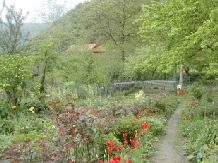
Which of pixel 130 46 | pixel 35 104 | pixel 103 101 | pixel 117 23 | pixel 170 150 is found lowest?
pixel 170 150

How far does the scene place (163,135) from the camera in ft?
35.3

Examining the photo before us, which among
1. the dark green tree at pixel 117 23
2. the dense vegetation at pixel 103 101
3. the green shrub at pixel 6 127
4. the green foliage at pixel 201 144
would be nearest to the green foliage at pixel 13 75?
the dense vegetation at pixel 103 101

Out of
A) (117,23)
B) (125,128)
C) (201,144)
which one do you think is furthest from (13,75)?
(117,23)

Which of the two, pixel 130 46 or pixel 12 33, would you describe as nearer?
pixel 12 33

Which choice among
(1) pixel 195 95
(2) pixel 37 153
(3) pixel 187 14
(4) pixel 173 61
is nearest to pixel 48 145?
(2) pixel 37 153

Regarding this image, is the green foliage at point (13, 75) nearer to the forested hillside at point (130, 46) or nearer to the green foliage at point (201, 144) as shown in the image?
the forested hillside at point (130, 46)

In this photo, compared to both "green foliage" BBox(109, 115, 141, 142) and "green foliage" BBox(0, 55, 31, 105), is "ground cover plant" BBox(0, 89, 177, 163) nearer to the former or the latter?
"green foliage" BBox(109, 115, 141, 142)

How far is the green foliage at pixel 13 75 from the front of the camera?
12.9 meters

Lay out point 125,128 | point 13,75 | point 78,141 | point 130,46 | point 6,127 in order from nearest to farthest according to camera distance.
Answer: point 78,141, point 125,128, point 6,127, point 13,75, point 130,46

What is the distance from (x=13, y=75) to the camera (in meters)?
13.1

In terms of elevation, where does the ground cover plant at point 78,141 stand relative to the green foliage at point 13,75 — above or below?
below

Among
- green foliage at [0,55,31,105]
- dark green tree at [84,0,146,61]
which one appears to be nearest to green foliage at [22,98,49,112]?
green foliage at [0,55,31,105]

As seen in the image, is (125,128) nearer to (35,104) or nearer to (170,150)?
(170,150)

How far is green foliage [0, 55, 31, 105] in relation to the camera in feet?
42.5
